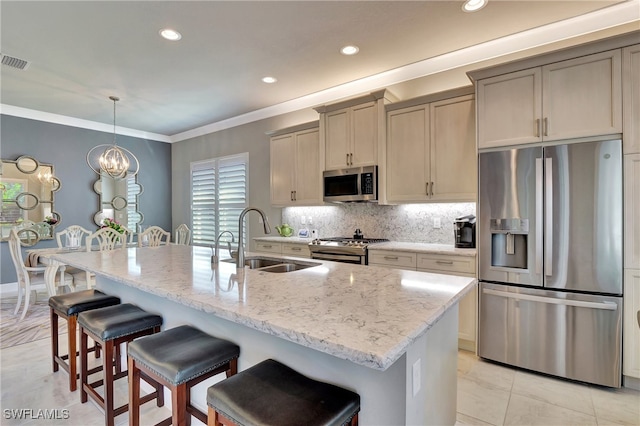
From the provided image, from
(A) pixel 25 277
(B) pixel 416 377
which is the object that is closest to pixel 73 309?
(B) pixel 416 377

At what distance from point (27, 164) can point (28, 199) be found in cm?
57

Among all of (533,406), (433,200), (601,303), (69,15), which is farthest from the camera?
(433,200)

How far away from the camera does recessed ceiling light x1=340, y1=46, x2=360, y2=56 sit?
3.21 meters

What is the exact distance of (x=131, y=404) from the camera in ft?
5.15

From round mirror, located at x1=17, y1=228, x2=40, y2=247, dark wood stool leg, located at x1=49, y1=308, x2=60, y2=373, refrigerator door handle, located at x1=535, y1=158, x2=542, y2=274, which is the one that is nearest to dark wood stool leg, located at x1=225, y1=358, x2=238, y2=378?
dark wood stool leg, located at x1=49, y1=308, x2=60, y2=373

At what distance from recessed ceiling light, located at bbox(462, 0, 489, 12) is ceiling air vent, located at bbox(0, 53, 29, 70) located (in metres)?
4.46

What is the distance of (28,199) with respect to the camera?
5.17 m

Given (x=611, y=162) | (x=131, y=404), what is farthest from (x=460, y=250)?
(x=131, y=404)

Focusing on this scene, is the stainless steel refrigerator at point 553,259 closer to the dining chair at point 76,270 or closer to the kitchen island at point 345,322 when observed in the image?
the kitchen island at point 345,322

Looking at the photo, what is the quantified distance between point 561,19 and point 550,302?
2423 mm

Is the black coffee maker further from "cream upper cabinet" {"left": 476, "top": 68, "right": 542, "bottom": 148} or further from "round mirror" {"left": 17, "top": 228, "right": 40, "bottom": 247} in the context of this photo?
"round mirror" {"left": 17, "top": 228, "right": 40, "bottom": 247}

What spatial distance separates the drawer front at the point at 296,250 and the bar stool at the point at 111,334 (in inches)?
83.4

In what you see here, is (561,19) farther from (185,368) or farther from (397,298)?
(185,368)

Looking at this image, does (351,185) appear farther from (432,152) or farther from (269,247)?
(269,247)
